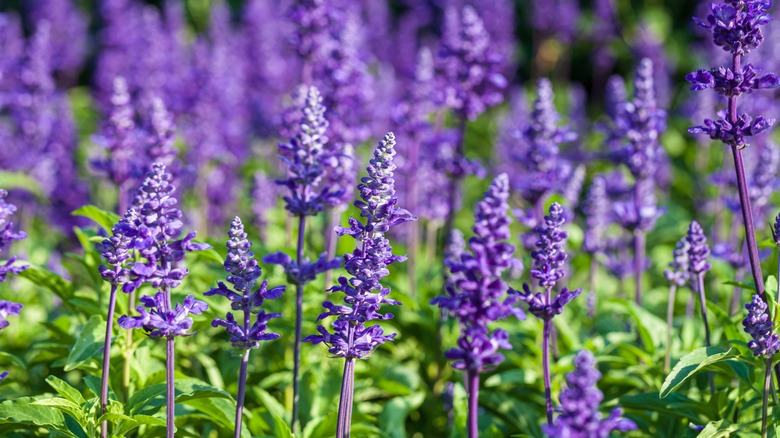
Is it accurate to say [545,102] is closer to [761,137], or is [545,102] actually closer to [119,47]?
[761,137]

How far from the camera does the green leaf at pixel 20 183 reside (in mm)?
6889

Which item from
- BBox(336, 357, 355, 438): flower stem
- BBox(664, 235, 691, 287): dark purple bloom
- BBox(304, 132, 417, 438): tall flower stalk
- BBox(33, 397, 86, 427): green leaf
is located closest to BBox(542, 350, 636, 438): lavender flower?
BBox(304, 132, 417, 438): tall flower stalk

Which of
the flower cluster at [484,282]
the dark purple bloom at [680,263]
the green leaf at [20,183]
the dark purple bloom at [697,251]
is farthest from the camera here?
the green leaf at [20,183]

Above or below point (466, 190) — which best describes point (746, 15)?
below

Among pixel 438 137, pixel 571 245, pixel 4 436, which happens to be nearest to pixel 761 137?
pixel 571 245

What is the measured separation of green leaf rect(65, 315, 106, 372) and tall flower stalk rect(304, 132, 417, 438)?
4.00ft

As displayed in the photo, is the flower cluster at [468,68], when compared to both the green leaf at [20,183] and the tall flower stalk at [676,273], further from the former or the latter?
the green leaf at [20,183]

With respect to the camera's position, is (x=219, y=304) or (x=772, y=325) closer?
(x=772, y=325)

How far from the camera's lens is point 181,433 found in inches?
173

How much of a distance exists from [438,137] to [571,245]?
4.83ft

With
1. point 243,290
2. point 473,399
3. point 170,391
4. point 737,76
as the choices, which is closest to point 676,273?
point 737,76

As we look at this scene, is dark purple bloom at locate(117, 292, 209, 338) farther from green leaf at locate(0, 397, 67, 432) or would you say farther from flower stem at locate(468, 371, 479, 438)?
flower stem at locate(468, 371, 479, 438)

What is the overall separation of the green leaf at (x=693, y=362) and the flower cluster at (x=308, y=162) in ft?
5.91

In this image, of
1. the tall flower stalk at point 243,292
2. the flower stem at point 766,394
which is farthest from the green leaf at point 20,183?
the flower stem at point 766,394
